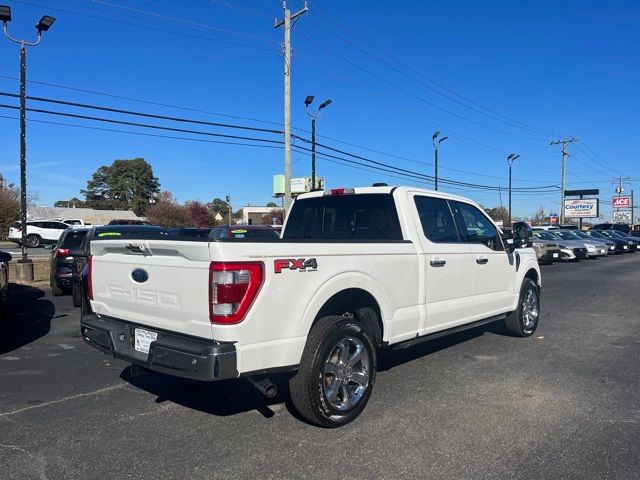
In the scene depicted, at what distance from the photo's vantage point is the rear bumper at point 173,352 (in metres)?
3.40

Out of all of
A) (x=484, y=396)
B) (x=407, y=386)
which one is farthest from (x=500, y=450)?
(x=407, y=386)

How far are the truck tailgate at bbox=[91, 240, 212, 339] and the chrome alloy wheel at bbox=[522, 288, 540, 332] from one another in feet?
16.9

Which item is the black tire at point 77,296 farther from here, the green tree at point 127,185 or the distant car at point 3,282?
the green tree at point 127,185

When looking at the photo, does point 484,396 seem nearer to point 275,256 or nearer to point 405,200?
point 405,200

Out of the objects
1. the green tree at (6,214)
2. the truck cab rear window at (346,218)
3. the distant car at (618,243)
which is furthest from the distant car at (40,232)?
the distant car at (618,243)

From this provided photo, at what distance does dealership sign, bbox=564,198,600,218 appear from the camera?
216 ft

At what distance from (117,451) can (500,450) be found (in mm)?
2704

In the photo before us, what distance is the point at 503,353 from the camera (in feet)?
21.2

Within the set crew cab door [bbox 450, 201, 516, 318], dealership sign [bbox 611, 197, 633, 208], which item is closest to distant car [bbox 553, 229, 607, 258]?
crew cab door [bbox 450, 201, 516, 318]

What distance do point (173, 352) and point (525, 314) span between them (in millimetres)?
5325

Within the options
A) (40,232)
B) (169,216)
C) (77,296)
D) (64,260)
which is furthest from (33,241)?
(169,216)

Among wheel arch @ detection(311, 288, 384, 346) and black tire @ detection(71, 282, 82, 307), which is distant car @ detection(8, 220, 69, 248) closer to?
black tire @ detection(71, 282, 82, 307)

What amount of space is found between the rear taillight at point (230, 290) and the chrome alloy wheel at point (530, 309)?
4966 millimetres

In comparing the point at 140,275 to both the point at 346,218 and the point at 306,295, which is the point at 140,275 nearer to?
the point at 306,295
